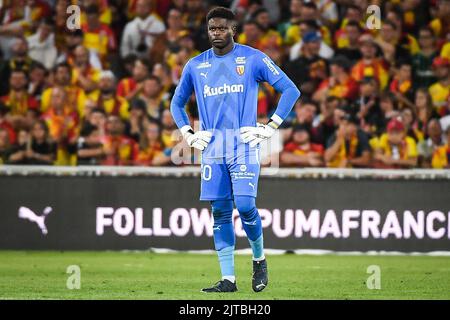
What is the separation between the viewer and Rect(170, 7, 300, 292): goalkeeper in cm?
961

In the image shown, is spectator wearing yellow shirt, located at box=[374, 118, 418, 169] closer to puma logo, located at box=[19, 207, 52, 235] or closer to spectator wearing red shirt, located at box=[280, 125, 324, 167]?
spectator wearing red shirt, located at box=[280, 125, 324, 167]

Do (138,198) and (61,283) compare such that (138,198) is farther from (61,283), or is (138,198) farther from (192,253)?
(61,283)

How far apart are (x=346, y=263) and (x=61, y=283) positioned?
4021 millimetres

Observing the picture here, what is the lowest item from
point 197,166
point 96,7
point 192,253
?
point 192,253

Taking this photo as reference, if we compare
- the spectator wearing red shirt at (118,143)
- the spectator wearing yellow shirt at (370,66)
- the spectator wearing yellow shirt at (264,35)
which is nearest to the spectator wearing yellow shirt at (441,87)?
the spectator wearing yellow shirt at (370,66)

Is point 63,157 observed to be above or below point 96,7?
below

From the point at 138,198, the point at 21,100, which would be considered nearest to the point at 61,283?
the point at 138,198

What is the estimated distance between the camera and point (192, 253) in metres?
14.5

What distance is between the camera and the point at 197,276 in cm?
1145

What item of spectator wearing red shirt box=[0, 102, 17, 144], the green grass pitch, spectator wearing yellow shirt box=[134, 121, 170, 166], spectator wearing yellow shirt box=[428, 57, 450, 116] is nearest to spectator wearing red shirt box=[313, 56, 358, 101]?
spectator wearing yellow shirt box=[428, 57, 450, 116]

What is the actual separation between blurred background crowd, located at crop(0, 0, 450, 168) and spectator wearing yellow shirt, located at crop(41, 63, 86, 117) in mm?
21

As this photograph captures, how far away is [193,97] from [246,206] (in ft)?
20.4

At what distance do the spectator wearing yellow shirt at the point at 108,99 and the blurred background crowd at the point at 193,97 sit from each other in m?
0.02

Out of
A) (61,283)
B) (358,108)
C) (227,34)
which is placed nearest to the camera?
(227,34)
